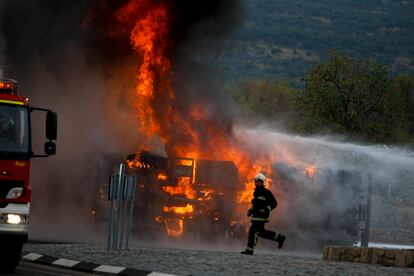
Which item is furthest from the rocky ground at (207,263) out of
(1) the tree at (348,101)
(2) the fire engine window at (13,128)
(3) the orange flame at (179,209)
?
(1) the tree at (348,101)

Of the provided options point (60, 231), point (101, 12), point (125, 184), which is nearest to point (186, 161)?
point (60, 231)

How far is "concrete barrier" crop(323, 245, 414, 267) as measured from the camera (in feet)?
64.5

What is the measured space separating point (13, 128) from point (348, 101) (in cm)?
5385

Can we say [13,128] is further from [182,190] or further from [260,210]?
[182,190]

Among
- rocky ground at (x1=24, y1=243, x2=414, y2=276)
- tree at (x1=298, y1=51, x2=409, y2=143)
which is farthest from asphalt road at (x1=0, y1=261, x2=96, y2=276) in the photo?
tree at (x1=298, y1=51, x2=409, y2=143)

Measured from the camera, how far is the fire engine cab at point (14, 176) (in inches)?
677

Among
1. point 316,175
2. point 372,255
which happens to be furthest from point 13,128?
point 316,175

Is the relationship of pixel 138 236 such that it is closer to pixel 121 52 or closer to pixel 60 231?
pixel 60 231

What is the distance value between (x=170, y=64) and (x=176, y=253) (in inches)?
612

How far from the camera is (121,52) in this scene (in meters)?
37.2

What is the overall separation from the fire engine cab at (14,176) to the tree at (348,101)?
164 feet

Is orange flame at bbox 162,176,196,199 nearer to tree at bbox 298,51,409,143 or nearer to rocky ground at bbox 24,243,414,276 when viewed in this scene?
rocky ground at bbox 24,243,414,276

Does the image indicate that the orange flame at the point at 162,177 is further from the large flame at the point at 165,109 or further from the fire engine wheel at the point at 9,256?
the fire engine wheel at the point at 9,256

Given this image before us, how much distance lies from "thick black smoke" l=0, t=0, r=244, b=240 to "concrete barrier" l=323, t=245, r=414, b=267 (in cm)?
1497
